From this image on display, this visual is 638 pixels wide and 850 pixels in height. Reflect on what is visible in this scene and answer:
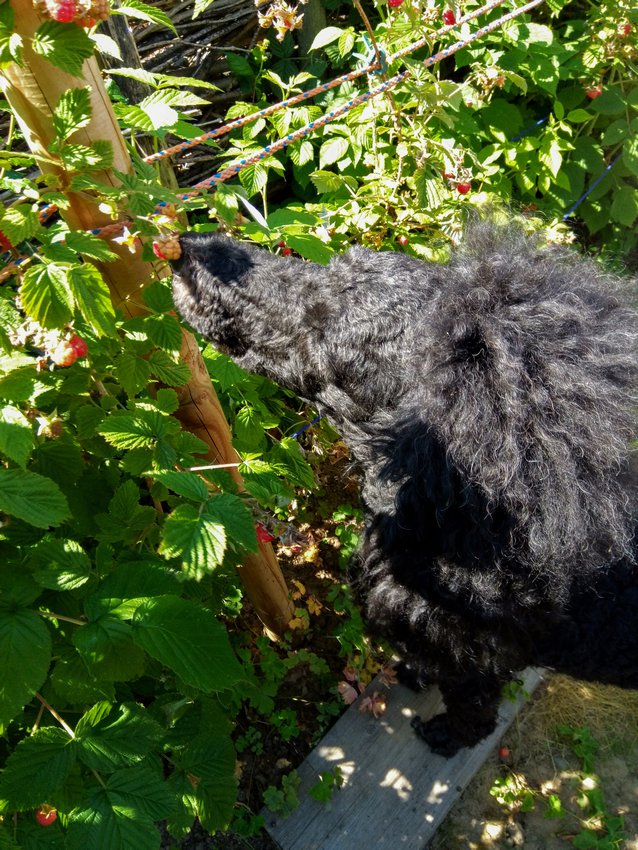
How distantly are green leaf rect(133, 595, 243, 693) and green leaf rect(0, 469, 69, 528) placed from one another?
0.57 feet

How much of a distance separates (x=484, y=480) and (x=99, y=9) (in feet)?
3.22

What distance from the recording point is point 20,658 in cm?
77

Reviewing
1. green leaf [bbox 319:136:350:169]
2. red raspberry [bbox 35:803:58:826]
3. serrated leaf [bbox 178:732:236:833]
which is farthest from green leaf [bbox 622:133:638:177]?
red raspberry [bbox 35:803:58:826]

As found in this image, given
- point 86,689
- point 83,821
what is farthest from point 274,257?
point 83,821

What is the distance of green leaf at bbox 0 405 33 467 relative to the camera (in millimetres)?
784

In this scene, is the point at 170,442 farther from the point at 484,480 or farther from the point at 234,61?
the point at 234,61

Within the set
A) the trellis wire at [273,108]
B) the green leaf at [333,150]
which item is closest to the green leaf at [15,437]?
the trellis wire at [273,108]

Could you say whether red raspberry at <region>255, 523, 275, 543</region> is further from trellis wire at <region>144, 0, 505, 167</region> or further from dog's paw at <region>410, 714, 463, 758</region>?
dog's paw at <region>410, 714, 463, 758</region>

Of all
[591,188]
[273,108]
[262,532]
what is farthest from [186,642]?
[591,188]

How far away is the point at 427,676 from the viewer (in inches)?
71.9

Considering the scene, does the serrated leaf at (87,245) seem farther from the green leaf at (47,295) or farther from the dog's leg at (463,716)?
the dog's leg at (463,716)

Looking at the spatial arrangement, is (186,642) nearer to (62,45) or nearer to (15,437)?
(15,437)

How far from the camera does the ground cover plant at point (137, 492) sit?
80 cm

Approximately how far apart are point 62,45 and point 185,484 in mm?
603
